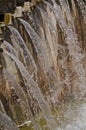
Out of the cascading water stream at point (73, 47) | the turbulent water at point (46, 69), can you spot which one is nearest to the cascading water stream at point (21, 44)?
the turbulent water at point (46, 69)

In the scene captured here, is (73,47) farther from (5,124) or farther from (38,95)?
(5,124)

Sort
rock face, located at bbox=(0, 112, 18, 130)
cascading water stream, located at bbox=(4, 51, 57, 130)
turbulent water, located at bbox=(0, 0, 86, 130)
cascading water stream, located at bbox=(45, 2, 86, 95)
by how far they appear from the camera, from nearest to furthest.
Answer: rock face, located at bbox=(0, 112, 18, 130) < turbulent water, located at bbox=(0, 0, 86, 130) < cascading water stream, located at bbox=(4, 51, 57, 130) < cascading water stream, located at bbox=(45, 2, 86, 95)

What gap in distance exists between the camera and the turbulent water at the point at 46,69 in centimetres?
823

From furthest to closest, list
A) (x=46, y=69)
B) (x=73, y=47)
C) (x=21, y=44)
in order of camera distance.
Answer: (x=73, y=47)
(x=46, y=69)
(x=21, y=44)

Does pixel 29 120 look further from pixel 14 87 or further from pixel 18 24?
pixel 18 24

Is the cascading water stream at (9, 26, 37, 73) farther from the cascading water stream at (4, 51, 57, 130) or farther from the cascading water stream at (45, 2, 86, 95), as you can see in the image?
the cascading water stream at (45, 2, 86, 95)

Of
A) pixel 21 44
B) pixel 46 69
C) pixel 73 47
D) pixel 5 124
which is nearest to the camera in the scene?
pixel 5 124

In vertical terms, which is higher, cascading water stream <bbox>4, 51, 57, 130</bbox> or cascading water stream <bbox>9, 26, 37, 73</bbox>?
cascading water stream <bbox>9, 26, 37, 73</bbox>

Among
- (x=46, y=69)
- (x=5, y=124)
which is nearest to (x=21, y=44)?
(x=46, y=69)

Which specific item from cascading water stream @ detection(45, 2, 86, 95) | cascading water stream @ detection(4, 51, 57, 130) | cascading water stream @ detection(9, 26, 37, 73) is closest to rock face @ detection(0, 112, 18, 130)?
cascading water stream @ detection(4, 51, 57, 130)

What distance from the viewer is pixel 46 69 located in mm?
9461

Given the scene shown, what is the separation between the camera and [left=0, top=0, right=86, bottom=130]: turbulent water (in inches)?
324

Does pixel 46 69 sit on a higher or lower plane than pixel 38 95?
higher

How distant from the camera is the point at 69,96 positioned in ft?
33.5
